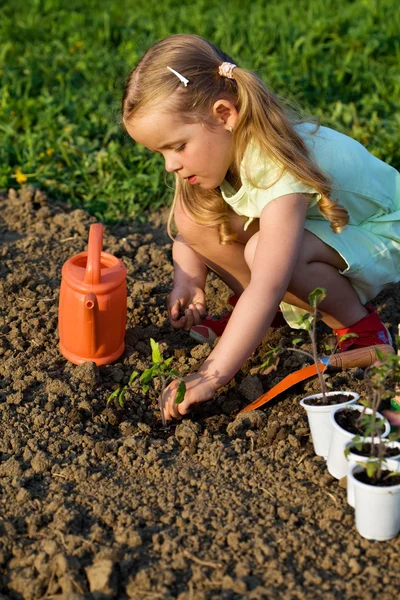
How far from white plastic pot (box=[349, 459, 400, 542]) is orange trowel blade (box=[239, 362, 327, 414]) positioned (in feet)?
2.17

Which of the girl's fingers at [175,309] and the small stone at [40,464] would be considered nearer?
the small stone at [40,464]

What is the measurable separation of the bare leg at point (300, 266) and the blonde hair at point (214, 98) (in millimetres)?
237

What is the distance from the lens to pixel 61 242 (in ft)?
12.6

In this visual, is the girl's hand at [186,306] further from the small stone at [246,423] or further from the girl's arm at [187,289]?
the small stone at [246,423]

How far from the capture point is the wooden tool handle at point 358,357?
113 inches

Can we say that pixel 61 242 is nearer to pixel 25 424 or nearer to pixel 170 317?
pixel 170 317

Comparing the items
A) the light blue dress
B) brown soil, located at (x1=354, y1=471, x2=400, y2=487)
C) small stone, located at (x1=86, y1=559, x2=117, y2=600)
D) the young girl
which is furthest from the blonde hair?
small stone, located at (x1=86, y1=559, x2=117, y2=600)

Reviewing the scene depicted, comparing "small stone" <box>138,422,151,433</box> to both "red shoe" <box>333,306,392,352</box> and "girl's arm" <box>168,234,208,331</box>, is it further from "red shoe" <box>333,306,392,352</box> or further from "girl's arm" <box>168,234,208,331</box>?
"red shoe" <box>333,306,392,352</box>

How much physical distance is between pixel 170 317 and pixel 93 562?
1295 millimetres

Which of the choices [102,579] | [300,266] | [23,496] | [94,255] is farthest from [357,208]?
[102,579]

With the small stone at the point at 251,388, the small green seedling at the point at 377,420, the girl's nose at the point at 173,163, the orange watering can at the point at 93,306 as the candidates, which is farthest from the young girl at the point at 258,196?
the small green seedling at the point at 377,420

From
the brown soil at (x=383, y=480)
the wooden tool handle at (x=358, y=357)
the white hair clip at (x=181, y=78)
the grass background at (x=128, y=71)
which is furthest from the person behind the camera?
the grass background at (x=128, y=71)

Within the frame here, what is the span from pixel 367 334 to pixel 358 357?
0.68 ft

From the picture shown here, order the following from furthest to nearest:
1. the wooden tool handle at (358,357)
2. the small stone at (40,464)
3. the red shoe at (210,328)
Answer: the red shoe at (210,328)
the wooden tool handle at (358,357)
the small stone at (40,464)
